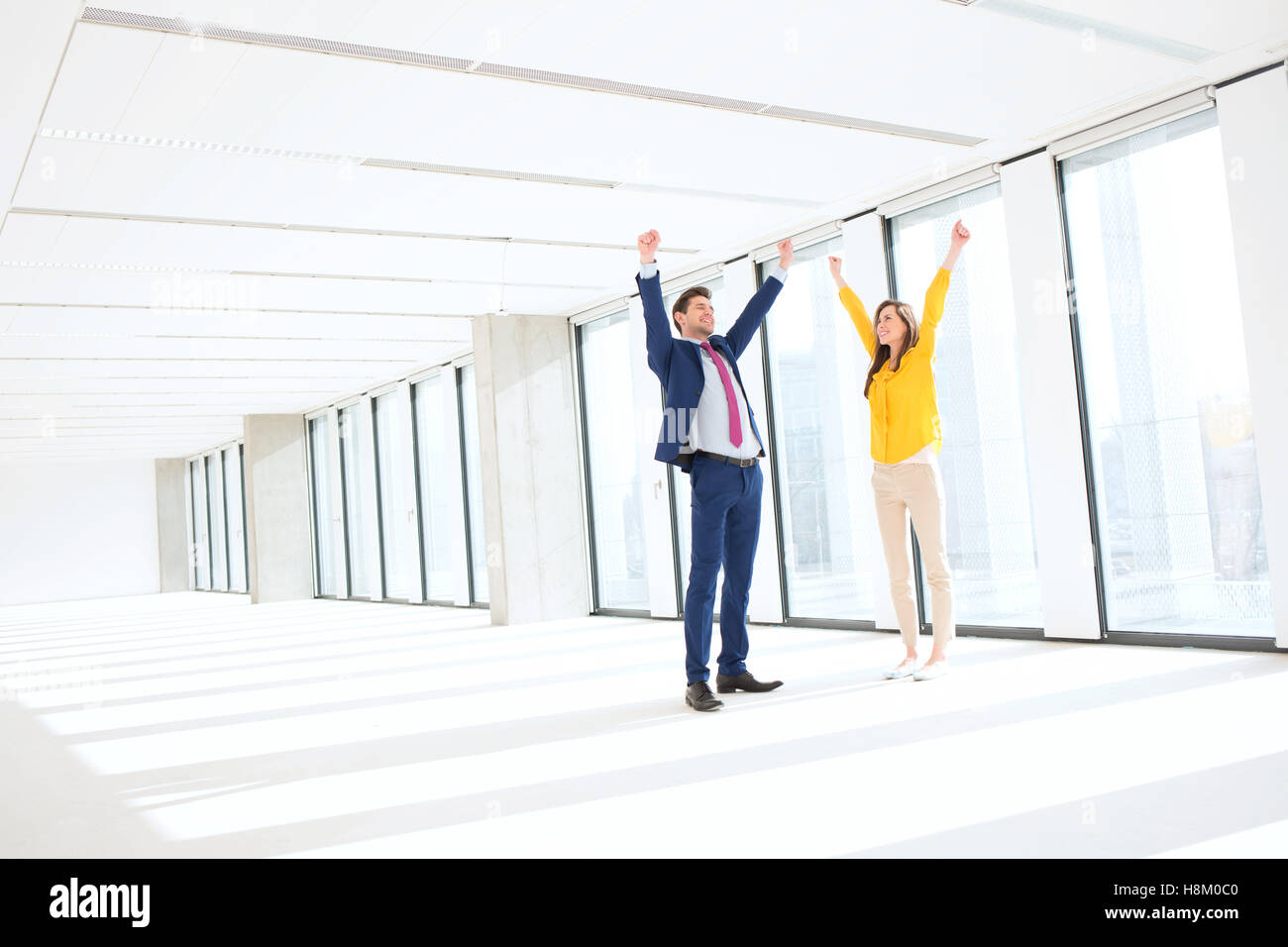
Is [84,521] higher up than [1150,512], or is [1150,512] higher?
[84,521]

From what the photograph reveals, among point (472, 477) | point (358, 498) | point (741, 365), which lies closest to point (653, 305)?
point (741, 365)

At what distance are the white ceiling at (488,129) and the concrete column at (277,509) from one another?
688cm

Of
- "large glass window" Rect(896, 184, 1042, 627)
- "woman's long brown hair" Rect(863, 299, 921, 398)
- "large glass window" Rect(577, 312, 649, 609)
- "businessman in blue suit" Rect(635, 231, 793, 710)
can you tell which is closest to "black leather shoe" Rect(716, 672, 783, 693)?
"businessman in blue suit" Rect(635, 231, 793, 710)

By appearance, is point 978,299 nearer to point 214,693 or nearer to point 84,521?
point 214,693

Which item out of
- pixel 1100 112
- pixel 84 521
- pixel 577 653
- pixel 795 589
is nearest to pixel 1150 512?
pixel 1100 112

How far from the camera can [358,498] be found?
Result: 14594mm

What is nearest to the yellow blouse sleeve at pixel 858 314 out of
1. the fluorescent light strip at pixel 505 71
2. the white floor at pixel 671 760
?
the fluorescent light strip at pixel 505 71

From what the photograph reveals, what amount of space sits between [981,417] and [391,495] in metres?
9.14

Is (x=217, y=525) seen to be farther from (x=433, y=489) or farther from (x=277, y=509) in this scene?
(x=433, y=489)

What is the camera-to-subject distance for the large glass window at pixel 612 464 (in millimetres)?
9273

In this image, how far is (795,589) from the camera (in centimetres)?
752

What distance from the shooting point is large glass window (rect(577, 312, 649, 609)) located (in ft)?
30.4
